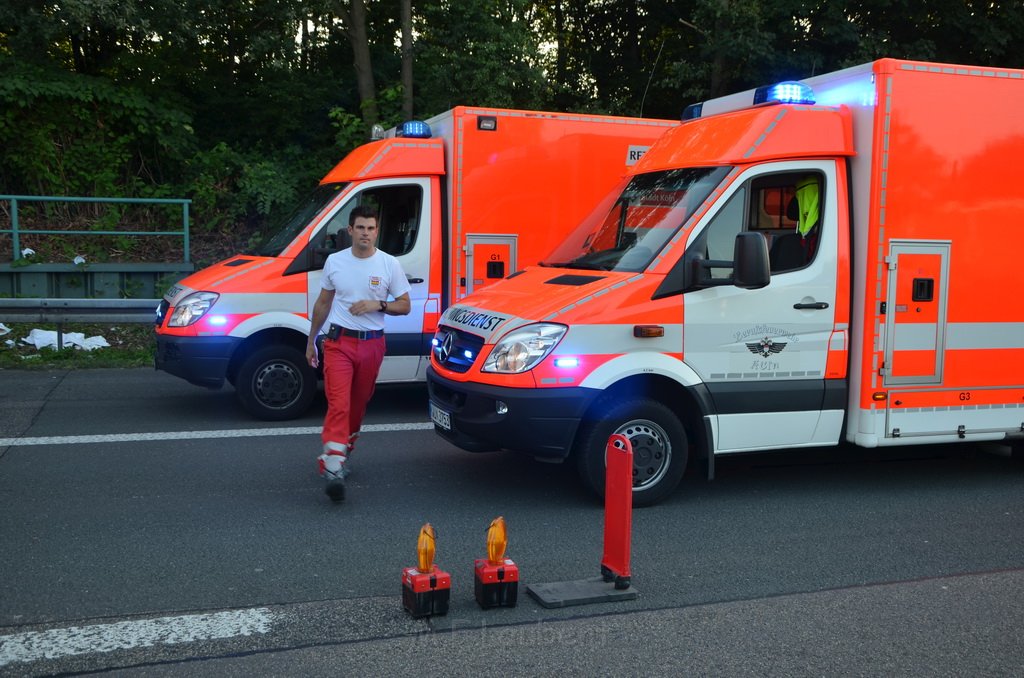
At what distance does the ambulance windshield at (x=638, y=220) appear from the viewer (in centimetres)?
654

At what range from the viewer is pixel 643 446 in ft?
20.9

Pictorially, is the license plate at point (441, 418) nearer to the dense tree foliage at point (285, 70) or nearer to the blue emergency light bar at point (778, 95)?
the blue emergency light bar at point (778, 95)

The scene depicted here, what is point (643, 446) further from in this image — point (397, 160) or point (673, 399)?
point (397, 160)

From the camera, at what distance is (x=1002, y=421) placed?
23.4ft

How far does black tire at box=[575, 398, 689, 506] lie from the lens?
6246mm

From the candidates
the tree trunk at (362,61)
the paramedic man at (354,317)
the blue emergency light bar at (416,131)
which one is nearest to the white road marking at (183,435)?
the paramedic man at (354,317)

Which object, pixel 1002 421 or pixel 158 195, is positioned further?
pixel 158 195

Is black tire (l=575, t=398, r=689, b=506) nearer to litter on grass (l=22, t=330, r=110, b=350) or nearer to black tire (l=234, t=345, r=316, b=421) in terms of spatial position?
black tire (l=234, t=345, r=316, b=421)

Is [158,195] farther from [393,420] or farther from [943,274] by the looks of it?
[943,274]

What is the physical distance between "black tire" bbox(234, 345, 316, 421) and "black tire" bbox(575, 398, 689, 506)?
3593mm

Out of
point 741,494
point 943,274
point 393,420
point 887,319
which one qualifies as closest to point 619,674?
point 741,494

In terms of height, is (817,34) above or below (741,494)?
above

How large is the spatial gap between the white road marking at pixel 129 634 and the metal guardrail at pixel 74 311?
7661 millimetres

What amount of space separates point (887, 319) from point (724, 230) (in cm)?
127
